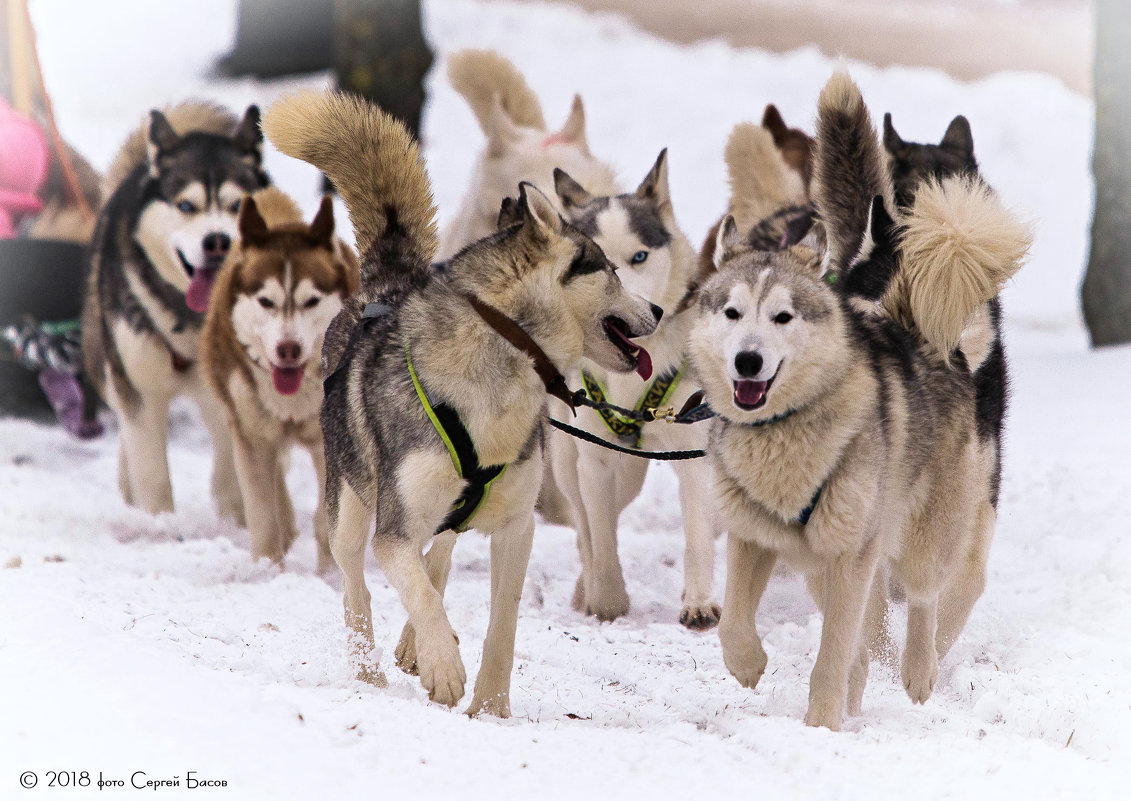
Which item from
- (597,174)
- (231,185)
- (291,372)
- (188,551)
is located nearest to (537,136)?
(597,174)

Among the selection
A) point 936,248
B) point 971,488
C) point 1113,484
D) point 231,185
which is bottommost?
point 1113,484

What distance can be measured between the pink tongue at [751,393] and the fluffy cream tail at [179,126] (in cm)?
403

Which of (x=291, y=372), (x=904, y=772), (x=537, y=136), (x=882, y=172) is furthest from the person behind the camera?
(x=537, y=136)

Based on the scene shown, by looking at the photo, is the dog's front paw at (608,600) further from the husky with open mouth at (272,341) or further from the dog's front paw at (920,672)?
the dog's front paw at (920,672)

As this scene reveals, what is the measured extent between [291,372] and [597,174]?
76.2 inches

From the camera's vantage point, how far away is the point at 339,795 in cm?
240

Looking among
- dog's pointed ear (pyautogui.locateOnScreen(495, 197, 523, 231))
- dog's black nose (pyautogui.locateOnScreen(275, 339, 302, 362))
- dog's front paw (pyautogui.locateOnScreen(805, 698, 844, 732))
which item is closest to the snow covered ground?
dog's front paw (pyautogui.locateOnScreen(805, 698, 844, 732))

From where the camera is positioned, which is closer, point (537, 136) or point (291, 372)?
point (291, 372)

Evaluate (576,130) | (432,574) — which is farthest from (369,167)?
(576,130)

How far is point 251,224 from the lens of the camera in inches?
187

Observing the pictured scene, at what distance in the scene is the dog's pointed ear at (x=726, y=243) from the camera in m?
3.46

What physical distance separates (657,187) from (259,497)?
2218 mm

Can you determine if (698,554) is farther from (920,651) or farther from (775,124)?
(775,124)

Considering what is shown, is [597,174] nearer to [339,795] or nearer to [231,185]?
[231,185]
